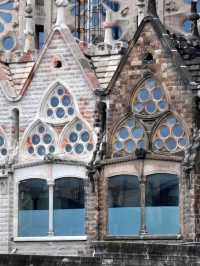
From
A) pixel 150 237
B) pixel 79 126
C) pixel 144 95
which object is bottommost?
pixel 150 237

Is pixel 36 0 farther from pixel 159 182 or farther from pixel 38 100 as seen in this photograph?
pixel 159 182

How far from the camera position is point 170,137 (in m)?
39.4

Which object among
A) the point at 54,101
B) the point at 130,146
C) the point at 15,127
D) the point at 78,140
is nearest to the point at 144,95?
the point at 130,146

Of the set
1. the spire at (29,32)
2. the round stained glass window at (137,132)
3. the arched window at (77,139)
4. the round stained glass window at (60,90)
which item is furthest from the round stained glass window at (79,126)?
the spire at (29,32)

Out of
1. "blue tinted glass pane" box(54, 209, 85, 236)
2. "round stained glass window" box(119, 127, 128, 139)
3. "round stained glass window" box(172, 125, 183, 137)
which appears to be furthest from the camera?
"blue tinted glass pane" box(54, 209, 85, 236)

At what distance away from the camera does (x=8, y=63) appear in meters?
45.2

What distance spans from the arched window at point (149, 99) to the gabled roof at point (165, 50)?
1.07 metres

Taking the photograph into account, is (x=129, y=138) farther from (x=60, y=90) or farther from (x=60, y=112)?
(x=60, y=90)

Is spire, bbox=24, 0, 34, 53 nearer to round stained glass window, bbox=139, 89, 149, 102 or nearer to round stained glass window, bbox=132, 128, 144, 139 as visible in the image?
round stained glass window, bbox=139, 89, 149, 102

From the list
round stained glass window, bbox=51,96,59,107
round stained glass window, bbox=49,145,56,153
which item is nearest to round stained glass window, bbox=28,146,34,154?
round stained glass window, bbox=49,145,56,153

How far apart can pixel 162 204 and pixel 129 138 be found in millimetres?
2889

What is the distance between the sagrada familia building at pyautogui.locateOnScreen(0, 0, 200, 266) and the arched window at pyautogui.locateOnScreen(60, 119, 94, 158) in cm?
4

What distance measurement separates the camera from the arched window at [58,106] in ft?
140

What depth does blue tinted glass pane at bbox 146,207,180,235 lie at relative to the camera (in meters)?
38.8
